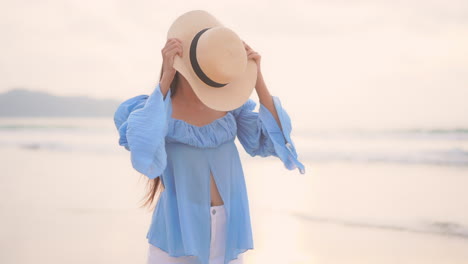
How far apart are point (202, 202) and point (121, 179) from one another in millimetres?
5150

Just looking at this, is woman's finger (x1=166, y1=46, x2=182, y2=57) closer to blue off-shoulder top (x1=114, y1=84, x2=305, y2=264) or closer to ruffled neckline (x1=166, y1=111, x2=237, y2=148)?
blue off-shoulder top (x1=114, y1=84, x2=305, y2=264)

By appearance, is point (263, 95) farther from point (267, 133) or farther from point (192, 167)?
point (192, 167)

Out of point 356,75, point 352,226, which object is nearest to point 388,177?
point 352,226

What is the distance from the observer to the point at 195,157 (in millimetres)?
1880

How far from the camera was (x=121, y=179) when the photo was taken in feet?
22.5

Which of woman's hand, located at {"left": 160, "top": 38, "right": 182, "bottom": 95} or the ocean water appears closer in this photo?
woman's hand, located at {"left": 160, "top": 38, "right": 182, "bottom": 95}

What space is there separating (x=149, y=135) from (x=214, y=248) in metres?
0.48

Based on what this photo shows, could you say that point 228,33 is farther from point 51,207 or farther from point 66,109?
point 66,109

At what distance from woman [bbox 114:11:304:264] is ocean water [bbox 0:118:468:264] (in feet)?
6.20

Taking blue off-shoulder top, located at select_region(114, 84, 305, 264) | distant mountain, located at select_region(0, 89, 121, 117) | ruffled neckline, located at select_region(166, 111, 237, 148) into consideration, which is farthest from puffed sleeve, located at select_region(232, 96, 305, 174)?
distant mountain, located at select_region(0, 89, 121, 117)

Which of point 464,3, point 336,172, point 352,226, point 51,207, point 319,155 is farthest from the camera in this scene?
point 464,3

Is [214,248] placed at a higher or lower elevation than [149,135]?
lower

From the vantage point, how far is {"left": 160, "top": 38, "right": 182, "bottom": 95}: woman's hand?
1.81 metres

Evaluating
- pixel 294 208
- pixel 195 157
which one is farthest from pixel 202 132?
pixel 294 208
